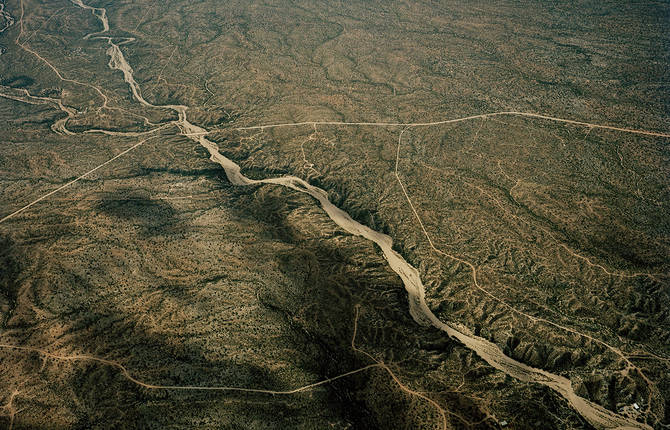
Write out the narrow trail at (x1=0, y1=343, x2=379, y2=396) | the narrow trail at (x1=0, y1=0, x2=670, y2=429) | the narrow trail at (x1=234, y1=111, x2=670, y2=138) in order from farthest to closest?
the narrow trail at (x1=234, y1=111, x2=670, y2=138), the narrow trail at (x1=0, y1=0, x2=670, y2=429), the narrow trail at (x1=0, y1=343, x2=379, y2=396)

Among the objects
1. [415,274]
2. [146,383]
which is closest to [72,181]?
[146,383]

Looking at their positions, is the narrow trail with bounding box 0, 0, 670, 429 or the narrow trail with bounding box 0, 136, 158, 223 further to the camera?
the narrow trail with bounding box 0, 136, 158, 223

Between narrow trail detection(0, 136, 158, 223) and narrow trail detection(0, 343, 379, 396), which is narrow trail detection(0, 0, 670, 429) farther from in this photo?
narrow trail detection(0, 136, 158, 223)

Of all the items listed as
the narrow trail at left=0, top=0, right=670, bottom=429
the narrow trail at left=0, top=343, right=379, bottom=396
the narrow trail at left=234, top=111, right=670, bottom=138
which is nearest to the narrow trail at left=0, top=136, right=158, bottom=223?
the narrow trail at left=0, top=0, right=670, bottom=429

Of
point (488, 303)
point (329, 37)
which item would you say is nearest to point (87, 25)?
point (329, 37)

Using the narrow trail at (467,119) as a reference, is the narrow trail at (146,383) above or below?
below

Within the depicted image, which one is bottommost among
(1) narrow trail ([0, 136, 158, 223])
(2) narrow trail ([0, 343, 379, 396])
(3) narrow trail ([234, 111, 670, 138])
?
(2) narrow trail ([0, 343, 379, 396])

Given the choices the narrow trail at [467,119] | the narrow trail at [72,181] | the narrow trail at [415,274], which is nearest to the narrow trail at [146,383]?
the narrow trail at [415,274]

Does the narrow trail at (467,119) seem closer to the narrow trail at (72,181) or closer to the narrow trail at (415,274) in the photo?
the narrow trail at (415,274)

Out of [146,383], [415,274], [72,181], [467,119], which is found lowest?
[146,383]

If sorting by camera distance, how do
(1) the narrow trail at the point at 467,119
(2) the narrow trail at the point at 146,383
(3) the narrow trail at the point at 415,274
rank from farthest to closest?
(1) the narrow trail at the point at 467,119 → (3) the narrow trail at the point at 415,274 → (2) the narrow trail at the point at 146,383

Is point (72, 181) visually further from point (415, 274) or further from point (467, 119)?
point (467, 119)

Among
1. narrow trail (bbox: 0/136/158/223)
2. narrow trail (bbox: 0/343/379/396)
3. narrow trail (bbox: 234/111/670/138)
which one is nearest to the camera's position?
narrow trail (bbox: 0/343/379/396)
